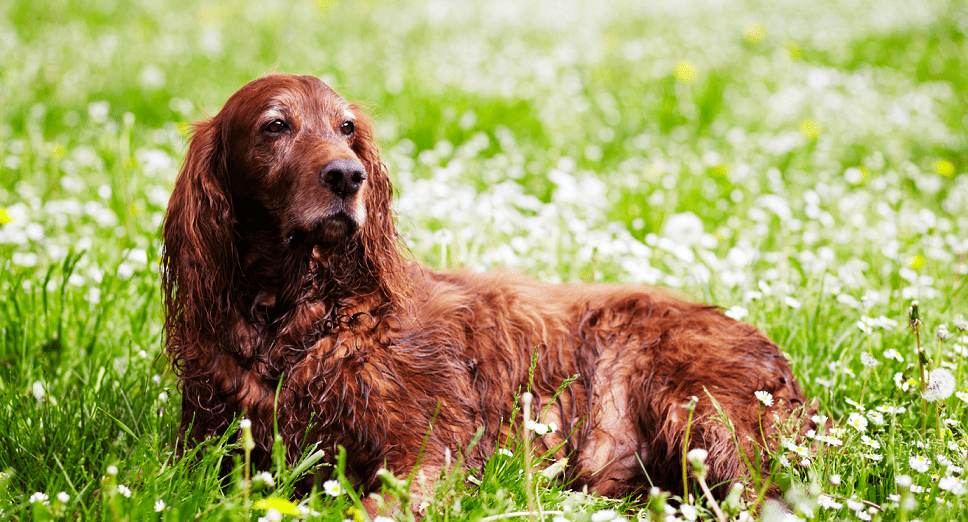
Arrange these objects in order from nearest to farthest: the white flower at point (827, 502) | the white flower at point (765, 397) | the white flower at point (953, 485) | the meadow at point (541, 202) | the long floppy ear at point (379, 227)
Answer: the white flower at point (953, 485) < the white flower at point (827, 502) < the white flower at point (765, 397) < the meadow at point (541, 202) < the long floppy ear at point (379, 227)

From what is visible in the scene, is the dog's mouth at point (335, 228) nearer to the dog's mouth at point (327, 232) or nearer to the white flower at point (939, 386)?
the dog's mouth at point (327, 232)

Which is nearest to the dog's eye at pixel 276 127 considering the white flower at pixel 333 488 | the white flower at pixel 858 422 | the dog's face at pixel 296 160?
the dog's face at pixel 296 160

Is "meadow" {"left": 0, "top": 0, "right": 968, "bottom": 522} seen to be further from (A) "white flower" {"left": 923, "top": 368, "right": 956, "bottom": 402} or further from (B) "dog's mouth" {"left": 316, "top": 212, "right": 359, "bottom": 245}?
(B) "dog's mouth" {"left": 316, "top": 212, "right": 359, "bottom": 245}

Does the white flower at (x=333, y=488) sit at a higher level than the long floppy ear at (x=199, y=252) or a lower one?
lower

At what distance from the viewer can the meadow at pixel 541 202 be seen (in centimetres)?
231

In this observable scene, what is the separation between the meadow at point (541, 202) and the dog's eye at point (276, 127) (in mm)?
655

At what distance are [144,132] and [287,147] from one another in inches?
155

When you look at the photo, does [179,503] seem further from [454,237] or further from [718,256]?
[718,256]

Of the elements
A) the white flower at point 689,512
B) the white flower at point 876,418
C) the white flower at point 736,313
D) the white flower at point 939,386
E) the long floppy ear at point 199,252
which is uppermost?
the long floppy ear at point 199,252

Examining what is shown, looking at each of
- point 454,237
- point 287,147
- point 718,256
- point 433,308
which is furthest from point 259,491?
point 718,256

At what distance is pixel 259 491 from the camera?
2180mm

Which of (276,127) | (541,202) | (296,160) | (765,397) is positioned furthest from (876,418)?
(541,202)

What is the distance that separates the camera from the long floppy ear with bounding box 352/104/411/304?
254 cm

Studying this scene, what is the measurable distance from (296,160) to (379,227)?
1.26 feet
